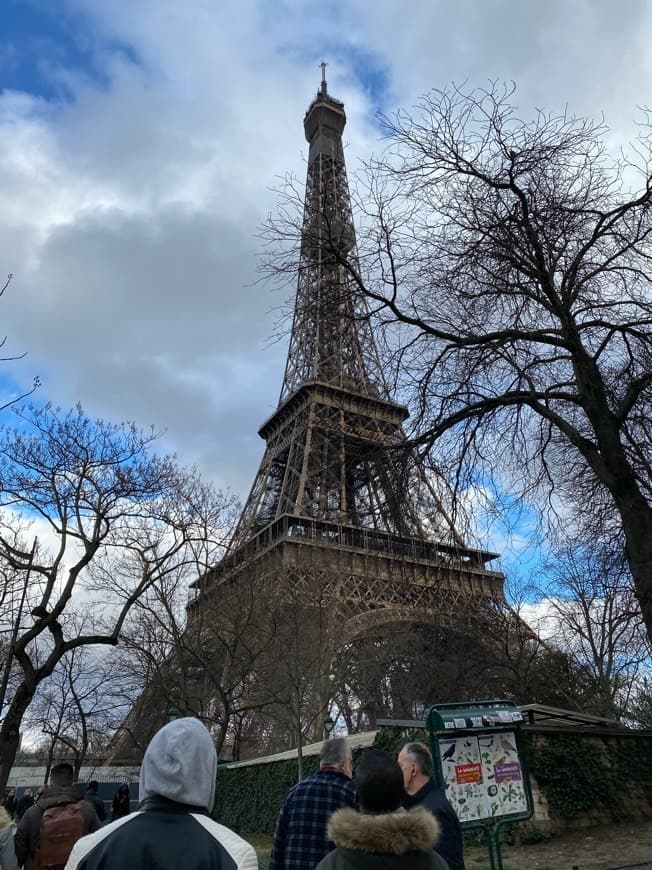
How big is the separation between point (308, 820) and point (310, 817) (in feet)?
0.06

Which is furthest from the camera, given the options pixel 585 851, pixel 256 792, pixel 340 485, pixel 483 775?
pixel 340 485

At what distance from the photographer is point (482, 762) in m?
7.39

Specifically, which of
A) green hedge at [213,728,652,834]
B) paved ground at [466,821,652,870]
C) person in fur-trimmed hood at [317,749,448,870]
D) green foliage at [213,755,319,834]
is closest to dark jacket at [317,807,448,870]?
person in fur-trimmed hood at [317,749,448,870]

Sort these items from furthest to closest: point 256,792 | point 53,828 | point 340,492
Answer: point 340,492 → point 256,792 → point 53,828

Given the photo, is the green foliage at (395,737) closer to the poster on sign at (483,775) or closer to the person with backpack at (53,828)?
the poster on sign at (483,775)

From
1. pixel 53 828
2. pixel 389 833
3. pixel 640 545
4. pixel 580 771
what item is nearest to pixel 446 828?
pixel 389 833

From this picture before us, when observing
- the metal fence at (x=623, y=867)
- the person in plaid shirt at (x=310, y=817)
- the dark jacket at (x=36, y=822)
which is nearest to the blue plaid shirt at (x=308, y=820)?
the person in plaid shirt at (x=310, y=817)

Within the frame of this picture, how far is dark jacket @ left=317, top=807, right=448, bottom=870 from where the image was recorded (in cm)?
219

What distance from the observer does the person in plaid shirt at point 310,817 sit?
356 cm

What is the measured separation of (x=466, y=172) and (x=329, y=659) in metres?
18.5

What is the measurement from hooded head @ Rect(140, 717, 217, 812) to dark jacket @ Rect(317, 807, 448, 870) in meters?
0.50

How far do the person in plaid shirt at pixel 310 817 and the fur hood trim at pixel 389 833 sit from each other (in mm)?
1463

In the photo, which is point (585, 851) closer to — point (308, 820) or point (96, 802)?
point (96, 802)

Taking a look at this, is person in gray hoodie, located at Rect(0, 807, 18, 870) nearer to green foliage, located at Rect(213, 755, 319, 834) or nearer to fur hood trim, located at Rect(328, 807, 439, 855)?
fur hood trim, located at Rect(328, 807, 439, 855)
